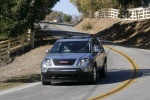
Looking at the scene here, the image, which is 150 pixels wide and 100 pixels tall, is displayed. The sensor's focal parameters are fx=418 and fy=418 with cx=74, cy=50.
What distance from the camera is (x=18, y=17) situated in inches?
1366

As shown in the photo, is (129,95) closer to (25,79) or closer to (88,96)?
(88,96)

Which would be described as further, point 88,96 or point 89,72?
point 89,72

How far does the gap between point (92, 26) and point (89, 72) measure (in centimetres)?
5685

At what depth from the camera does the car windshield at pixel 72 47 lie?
15391 millimetres

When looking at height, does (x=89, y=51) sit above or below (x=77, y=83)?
above

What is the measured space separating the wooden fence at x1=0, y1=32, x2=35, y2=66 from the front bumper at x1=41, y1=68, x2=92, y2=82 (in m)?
14.5

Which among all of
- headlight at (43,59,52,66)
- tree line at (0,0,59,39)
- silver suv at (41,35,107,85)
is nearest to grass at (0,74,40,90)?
silver suv at (41,35,107,85)

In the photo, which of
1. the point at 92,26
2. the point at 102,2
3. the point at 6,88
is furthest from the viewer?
the point at 102,2

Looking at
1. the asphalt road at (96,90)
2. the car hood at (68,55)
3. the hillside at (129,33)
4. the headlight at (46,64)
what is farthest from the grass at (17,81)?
the hillside at (129,33)

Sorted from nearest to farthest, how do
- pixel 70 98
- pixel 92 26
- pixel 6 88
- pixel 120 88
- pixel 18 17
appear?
pixel 70 98
pixel 120 88
pixel 6 88
pixel 18 17
pixel 92 26

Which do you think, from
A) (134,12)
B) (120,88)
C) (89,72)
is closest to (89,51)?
(89,72)

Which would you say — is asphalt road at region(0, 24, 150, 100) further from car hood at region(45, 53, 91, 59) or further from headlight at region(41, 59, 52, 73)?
car hood at region(45, 53, 91, 59)

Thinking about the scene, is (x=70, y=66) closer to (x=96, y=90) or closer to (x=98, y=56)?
(x=96, y=90)

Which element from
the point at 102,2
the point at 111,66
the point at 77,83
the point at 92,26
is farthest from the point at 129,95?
the point at 102,2
